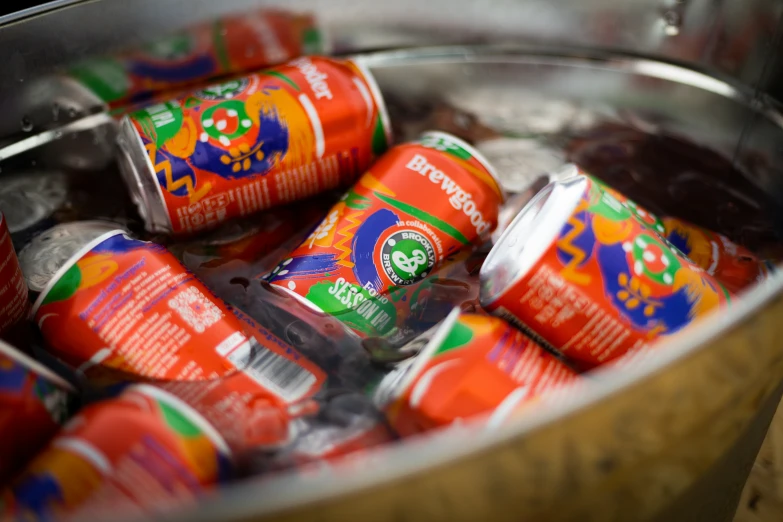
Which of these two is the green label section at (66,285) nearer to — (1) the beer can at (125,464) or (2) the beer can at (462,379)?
(1) the beer can at (125,464)

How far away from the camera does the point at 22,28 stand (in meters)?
0.97

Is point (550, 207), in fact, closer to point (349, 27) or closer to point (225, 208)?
point (225, 208)

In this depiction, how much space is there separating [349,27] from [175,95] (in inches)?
11.8

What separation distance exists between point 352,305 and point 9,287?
15.0 inches

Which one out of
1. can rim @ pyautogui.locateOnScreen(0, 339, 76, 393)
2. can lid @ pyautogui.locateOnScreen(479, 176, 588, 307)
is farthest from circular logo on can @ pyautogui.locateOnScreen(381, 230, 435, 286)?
can rim @ pyautogui.locateOnScreen(0, 339, 76, 393)

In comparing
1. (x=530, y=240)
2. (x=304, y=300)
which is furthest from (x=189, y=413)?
(x=530, y=240)

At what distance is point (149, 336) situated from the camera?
0.73m

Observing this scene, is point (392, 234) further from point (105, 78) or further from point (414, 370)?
point (105, 78)

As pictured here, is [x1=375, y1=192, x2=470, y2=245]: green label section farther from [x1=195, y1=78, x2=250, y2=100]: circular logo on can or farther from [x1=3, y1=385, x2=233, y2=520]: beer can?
[x1=3, y1=385, x2=233, y2=520]: beer can

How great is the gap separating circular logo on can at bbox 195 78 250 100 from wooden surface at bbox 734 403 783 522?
91 centimetres

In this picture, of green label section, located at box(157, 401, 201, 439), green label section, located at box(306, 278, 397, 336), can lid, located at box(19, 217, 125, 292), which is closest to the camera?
green label section, located at box(157, 401, 201, 439)

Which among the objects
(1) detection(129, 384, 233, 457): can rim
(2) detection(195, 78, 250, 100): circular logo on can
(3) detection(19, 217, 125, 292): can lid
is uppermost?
(2) detection(195, 78, 250, 100): circular logo on can

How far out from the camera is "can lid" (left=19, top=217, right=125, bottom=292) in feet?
3.12

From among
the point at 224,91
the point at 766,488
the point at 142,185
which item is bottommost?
the point at 766,488
